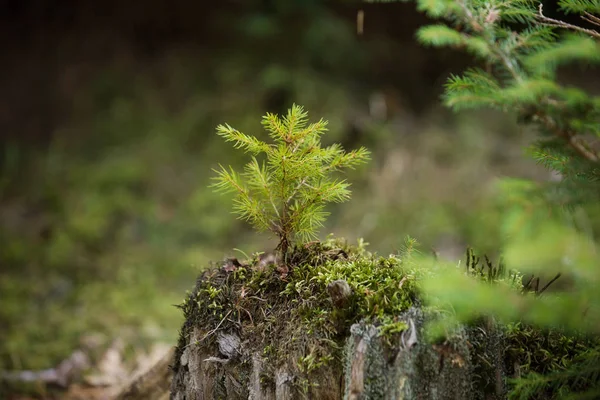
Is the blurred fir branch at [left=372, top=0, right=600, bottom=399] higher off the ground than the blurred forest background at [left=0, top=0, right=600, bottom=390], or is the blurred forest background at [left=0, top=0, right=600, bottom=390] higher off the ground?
the blurred forest background at [left=0, top=0, right=600, bottom=390]

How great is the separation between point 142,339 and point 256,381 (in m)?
2.77

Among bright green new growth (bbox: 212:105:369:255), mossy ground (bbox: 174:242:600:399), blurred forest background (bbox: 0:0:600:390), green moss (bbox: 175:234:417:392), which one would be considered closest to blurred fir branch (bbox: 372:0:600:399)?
mossy ground (bbox: 174:242:600:399)

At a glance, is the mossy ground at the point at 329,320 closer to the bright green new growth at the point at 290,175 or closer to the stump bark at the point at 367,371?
the stump bark at the point at 367,371

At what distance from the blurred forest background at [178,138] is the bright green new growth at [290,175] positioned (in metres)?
2.83

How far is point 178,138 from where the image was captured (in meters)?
7.41

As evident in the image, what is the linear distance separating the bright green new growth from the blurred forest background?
2833 mm

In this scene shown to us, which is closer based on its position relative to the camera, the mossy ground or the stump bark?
the stump bark

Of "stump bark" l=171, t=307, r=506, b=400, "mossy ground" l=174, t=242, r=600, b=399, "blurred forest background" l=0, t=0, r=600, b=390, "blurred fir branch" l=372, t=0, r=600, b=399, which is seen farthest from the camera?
"blurred forest background" l=0, t=0, r=600, b=390

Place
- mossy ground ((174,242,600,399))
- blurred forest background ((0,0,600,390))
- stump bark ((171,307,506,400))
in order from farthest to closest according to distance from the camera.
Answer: blurred forest background ((0,0,600,390))
mossy ground ((174,242,600,399))
stump bark ((171,307,506,400))

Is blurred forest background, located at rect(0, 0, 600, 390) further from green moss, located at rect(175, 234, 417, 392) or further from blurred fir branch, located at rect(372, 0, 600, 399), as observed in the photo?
blurred fir branch, located at rect(372, 0, 600, 399)

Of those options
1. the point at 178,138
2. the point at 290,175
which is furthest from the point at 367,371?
the point at 178,138

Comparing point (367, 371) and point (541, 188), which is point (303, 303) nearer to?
point (367, 371)

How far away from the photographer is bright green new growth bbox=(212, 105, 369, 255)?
7.13 feet

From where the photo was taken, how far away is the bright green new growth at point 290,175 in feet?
7.13
